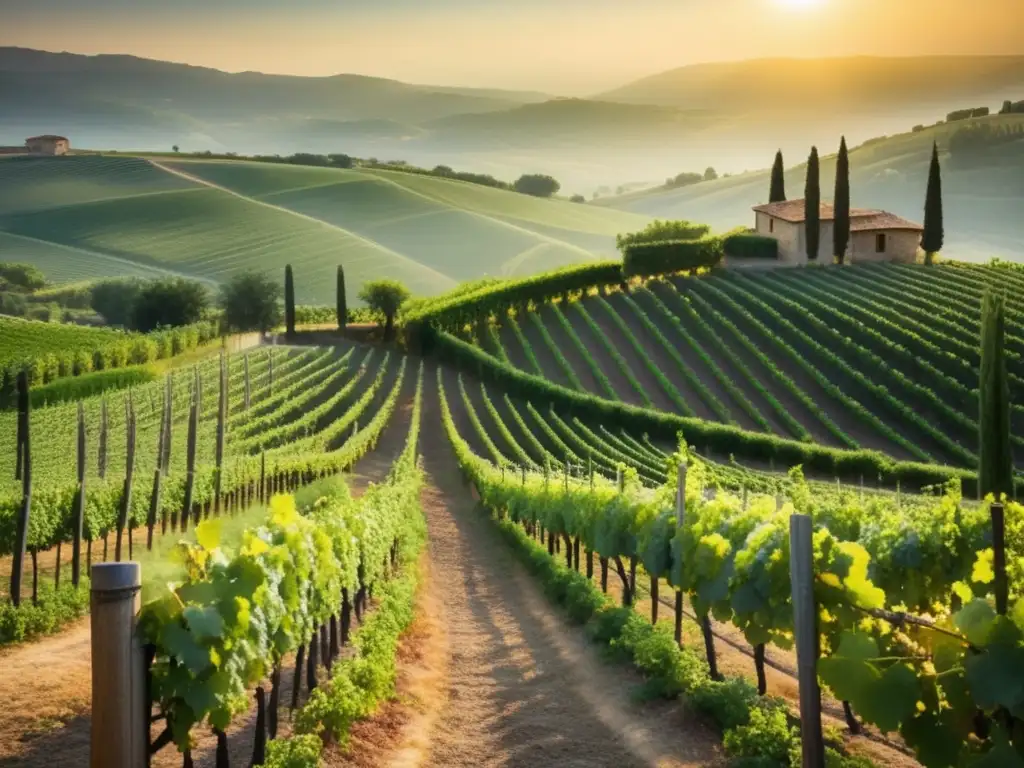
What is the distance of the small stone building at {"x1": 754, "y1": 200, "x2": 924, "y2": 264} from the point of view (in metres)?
65.4

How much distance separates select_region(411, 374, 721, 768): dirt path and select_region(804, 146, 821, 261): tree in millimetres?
47491

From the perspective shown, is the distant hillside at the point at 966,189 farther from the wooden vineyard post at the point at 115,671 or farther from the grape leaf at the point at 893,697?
the wooden vineyard post at the point at 115,671

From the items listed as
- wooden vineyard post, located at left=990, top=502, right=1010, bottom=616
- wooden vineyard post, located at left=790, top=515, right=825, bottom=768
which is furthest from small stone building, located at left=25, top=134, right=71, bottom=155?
wooden vineyard post, located at left=990, top=502, right=1010, bottom=616

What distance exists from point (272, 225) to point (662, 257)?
2562 inches

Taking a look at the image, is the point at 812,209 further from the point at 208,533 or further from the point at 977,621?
the point at 977,621

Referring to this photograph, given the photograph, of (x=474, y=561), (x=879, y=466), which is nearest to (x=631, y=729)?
(x=474, y=561)

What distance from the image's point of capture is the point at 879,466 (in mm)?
36219

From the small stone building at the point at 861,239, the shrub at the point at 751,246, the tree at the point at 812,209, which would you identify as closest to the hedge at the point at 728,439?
the tree at the point at 812,209

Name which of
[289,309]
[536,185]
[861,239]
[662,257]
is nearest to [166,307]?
[289,309]

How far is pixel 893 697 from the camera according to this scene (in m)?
5.45

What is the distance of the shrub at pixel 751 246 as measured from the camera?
68188 mm

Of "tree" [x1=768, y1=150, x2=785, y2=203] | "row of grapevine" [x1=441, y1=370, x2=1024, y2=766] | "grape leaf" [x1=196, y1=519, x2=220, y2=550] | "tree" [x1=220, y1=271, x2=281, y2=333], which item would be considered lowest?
"row of grapevine" [x1=441, y1=370, x2=1024, y2=766]

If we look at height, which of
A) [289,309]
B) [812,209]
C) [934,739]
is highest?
[812,209]

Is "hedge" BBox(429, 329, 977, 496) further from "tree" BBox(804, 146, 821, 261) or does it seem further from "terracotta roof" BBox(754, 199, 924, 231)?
"terracotta roof" BBox(754, 199, 924, 231)
